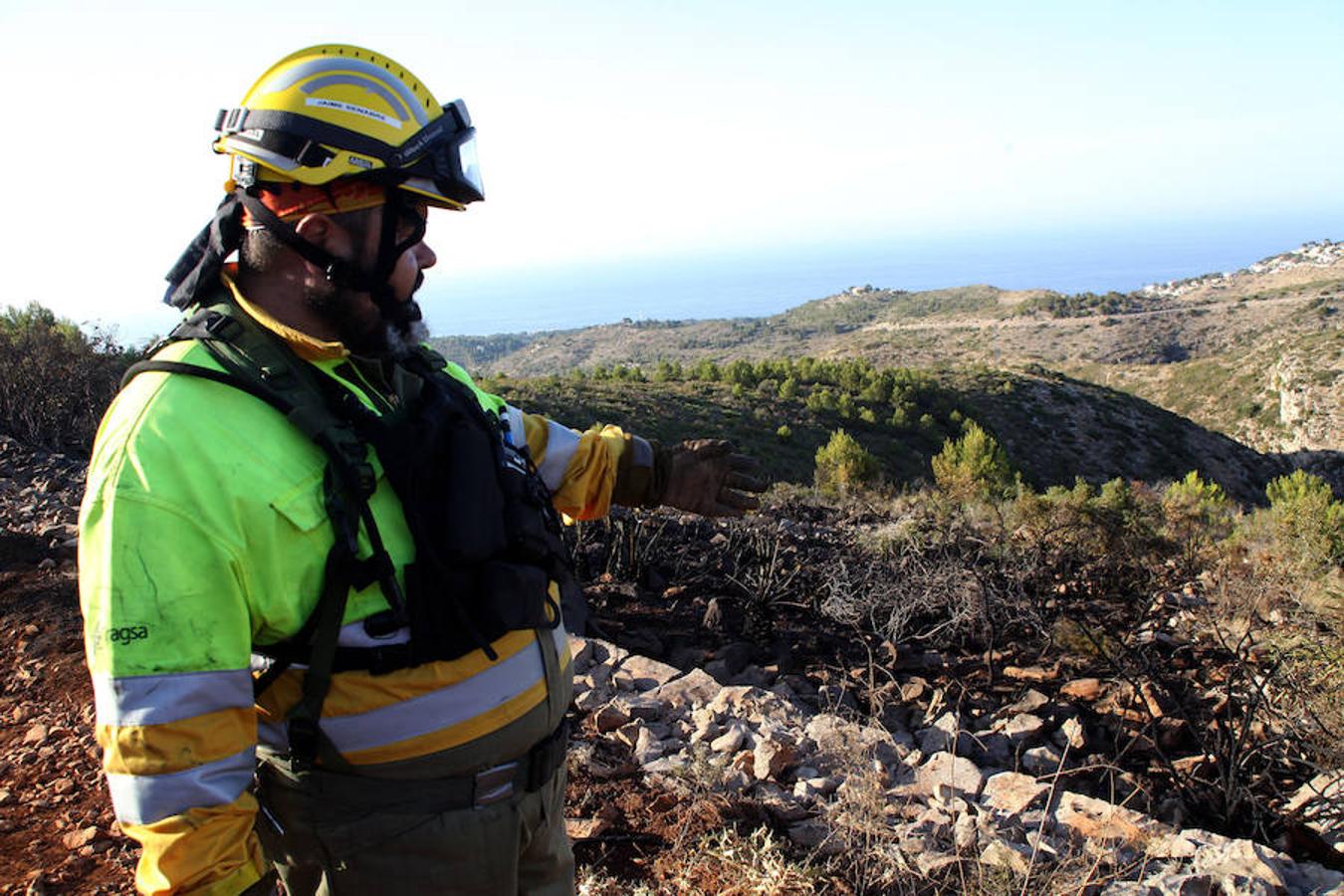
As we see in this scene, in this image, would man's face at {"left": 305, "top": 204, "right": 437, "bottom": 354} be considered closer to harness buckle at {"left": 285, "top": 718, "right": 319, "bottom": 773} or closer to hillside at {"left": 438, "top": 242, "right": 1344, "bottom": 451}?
harness buckle at {"left": 285, "top": 718, "right": 319, "bottom": 773}

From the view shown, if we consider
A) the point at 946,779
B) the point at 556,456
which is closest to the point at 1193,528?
the point at 946,779

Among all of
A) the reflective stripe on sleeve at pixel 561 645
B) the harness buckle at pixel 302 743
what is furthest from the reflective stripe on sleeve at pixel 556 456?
the harness buckle at pixel 302 743

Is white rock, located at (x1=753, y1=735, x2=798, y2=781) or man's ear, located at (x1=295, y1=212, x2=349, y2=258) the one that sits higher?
man's ear, located at (x1=295, y1=212, x2=349, y2=258)

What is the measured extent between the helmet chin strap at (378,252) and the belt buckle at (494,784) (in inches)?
38.3

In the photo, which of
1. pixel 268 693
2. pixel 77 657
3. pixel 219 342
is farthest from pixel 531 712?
pixel 77 657

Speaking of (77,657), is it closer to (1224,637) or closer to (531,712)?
(531,712)

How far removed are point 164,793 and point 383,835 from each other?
0.48 m

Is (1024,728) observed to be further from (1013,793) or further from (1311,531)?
(1311,531)

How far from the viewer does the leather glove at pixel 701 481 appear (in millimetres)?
2398

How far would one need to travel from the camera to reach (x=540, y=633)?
1.81 meters

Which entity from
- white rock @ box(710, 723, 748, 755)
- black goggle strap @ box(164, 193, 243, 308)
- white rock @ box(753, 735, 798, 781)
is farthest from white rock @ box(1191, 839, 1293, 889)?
black goggle strap @ box(164, 193, 243, 308)

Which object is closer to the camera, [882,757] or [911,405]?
[882,757]

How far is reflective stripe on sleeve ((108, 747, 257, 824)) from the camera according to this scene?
1267 millimetres

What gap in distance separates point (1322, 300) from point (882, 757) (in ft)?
226
